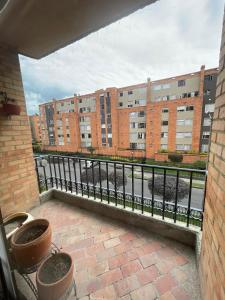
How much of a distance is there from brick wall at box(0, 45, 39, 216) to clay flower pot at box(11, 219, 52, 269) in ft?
3.50

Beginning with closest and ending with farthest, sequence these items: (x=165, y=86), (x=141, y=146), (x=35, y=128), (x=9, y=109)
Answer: (x=9, y=109) < (x=165, y=86) < (x=141, y=146) < (x=35, y=128)

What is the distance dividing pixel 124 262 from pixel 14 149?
→ 2193 millimetres

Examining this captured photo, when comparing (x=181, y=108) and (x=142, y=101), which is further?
(x=142, y=101)

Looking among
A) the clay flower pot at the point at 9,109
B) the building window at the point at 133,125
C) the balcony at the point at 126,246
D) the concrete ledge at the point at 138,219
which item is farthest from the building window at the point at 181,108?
the clay flower pot at the point at 9,109

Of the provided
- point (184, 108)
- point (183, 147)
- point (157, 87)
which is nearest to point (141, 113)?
point (157, 87)

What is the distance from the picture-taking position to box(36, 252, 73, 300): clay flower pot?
38.0 inches

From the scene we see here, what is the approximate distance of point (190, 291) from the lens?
1.20m

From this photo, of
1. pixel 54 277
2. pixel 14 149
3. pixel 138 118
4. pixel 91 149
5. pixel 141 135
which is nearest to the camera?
pixel 54 277

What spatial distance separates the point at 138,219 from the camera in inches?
77.4

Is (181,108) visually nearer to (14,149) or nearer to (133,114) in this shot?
(133,114)

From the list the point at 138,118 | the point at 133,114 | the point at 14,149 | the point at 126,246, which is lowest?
the point at 126,246

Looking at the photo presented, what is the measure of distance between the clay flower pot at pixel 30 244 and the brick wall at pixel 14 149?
42.0 inches

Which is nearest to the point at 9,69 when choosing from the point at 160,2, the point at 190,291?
the point at 160,2

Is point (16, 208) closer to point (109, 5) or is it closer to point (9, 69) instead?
point (9, 69)
